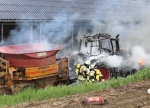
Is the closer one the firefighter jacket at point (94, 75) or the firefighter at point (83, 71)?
the firefighter jacket at point (94, 75)

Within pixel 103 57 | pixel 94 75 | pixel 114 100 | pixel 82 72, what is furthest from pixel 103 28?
pixel 114 100

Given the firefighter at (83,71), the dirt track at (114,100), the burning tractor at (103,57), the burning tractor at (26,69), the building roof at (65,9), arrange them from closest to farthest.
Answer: the dirt track at (114,100) → the burning tractor at (26,69) → the firefighter at (83,71) → the burning tractor at (103,57) → the building roof at (65,9)

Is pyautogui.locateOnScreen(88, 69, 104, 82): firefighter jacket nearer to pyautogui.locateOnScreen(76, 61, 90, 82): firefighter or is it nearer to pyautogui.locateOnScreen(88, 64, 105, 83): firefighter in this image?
pyautogui.locateOnScreen(88, 64, 105, 83): firefighter

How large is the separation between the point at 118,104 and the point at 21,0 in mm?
10274

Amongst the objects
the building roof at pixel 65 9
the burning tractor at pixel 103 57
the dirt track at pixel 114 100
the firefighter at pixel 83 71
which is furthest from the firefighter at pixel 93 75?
the building roof at pixel 65 9

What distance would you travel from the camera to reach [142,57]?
44.2 feet

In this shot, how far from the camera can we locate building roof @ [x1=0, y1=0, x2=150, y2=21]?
1380 centimetres

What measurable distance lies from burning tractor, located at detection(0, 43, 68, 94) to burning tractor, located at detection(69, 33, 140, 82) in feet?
3.84

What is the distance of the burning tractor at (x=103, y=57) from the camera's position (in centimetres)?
1194

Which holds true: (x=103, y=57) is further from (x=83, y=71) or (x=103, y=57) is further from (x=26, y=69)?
(x=26, y=69)

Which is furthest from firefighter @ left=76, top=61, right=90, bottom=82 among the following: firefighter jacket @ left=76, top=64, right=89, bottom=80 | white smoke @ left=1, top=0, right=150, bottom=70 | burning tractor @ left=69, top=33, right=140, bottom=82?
white smoke @ left=1, top=0, right=150, bottom=70

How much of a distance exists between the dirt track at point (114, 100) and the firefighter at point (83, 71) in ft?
12.1

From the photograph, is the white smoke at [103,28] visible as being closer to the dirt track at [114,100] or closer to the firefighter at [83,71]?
the firefighter at [83,71]

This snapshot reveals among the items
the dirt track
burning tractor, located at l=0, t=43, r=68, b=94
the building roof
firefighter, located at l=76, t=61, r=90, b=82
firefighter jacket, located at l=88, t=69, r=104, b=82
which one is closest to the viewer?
the dirt track
